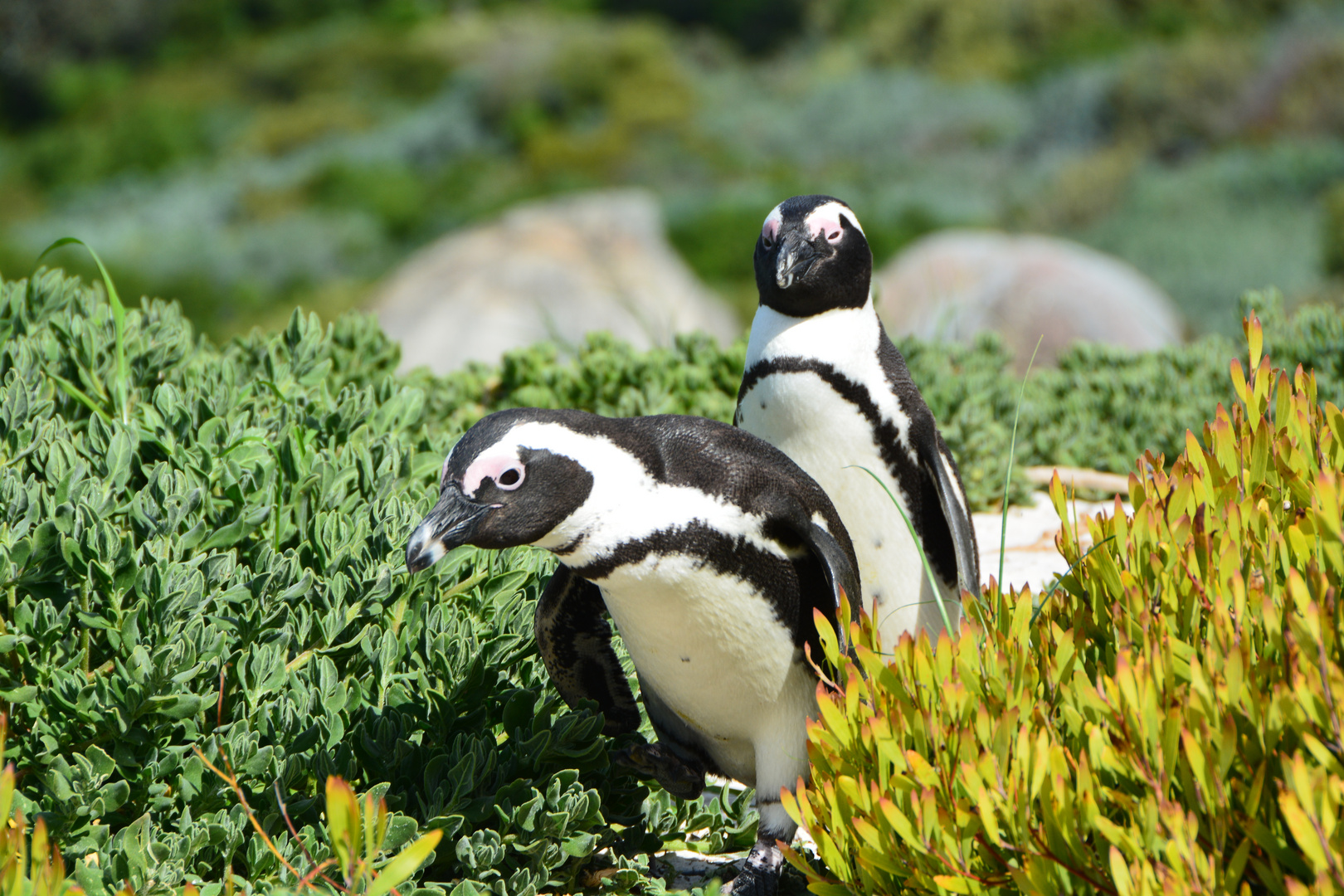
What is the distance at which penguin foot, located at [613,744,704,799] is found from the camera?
103 inches

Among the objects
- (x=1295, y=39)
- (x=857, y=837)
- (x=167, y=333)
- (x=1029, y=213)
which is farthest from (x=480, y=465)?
(x=1295, y=39)

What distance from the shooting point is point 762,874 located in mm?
2455

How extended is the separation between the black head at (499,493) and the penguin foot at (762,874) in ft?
2.75

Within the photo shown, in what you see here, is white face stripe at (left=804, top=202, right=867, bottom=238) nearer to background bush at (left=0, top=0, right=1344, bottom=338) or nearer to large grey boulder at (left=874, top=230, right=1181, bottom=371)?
large grey boulder at (left=874, top=230, right=1181, bottom=371)

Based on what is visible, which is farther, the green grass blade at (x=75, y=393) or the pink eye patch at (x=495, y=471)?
the green grass blade at (x=75, y=393)

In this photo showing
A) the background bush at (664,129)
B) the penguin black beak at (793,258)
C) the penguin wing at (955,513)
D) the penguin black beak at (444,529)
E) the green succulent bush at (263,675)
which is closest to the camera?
the penguin black beak at (444,529)

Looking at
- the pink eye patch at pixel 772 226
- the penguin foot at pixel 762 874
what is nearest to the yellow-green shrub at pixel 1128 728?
the penguin foot at pixel 762 874

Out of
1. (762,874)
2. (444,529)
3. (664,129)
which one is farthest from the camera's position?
(664,129)

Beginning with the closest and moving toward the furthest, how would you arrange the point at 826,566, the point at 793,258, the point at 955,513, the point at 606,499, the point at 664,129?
1. the point at 606,499
2. the point at 826,566
3. the point at 793,258
4. the point at 955,513
5. the point at 664,129

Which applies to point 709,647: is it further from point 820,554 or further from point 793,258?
point 793,258

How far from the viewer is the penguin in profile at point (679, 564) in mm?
2135

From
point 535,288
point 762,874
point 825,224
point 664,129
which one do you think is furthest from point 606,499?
point 664,129

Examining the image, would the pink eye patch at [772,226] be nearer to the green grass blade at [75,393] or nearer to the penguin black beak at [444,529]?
the penguin black beak at [444,529]

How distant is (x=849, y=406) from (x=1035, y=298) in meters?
9.50
